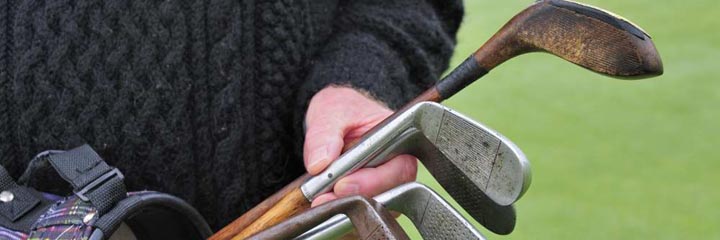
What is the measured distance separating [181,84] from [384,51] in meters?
0.19

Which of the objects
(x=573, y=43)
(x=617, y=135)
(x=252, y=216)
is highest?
(x=573, y=43)

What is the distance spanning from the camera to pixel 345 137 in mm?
661

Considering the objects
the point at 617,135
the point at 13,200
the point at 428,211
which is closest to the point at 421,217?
the point at 428,211

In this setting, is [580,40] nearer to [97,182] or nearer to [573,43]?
[573,43]

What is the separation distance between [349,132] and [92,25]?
19 centimetres

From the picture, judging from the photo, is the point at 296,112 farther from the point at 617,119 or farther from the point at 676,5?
the point at 676,5

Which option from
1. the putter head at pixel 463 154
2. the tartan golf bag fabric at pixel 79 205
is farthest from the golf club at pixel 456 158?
the tartan golf bag fabric at pixel 79 205

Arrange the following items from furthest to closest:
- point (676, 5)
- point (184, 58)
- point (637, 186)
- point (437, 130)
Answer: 1. point (676, 5)
2. point (637, 186)
3. point (184, 58)
4. point (437, 130)

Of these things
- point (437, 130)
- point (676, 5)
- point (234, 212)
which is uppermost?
point (437, 130)

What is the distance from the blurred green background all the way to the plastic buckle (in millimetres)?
1415

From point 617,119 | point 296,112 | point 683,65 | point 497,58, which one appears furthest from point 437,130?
point 683,65

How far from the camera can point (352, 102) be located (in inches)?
27.3

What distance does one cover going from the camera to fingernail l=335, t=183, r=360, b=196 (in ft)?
1.83

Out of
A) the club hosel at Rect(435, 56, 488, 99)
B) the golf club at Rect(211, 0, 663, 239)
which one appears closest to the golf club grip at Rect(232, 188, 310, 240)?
the golf club at Rect(211, 0, 663, 239)
